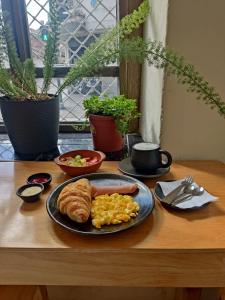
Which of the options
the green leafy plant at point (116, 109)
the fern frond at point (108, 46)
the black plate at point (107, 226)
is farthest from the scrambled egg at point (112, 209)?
the fern frond at point (108, 46)

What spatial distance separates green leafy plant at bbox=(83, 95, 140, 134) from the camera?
0.95m

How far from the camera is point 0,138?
1.22m

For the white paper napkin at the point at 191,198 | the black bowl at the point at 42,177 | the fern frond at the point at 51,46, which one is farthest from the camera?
the fern frond at the point at 51,46

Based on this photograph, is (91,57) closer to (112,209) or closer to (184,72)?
(184,72)

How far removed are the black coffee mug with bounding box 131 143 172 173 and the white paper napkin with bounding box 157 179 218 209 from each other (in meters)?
0.06

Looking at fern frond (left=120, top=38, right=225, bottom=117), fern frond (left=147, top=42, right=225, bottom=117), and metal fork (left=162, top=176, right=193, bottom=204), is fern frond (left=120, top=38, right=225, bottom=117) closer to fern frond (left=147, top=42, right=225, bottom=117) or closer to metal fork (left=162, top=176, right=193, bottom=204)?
fern frond (left=147, top=42, right=225, bottom=117)

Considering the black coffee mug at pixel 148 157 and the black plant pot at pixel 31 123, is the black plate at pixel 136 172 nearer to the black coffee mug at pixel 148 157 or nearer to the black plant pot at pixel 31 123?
the black coffee mug at pixel 148 157

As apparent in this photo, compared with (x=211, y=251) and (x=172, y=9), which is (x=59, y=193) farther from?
(x=172, y=9)

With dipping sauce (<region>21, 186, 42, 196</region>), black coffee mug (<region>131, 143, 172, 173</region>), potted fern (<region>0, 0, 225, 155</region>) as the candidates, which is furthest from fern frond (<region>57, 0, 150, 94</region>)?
dipping sauce (<region>21, 186, 42, 196</region>)

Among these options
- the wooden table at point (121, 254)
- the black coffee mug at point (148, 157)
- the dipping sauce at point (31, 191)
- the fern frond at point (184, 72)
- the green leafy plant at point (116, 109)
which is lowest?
the wooden table at point (121, 254)

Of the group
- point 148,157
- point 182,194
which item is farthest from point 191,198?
point 148,157

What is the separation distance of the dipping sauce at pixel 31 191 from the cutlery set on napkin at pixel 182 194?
315mm

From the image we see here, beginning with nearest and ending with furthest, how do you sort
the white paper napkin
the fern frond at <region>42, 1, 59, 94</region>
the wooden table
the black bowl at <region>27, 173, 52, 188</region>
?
1. the wooden table
2. the white paper napkin
3. the black bowl at <region>27, 173, 52, 188</region>
4. the fern frond at <region>42, 1, 59, 94</region>

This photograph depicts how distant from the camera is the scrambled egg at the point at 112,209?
61cm
